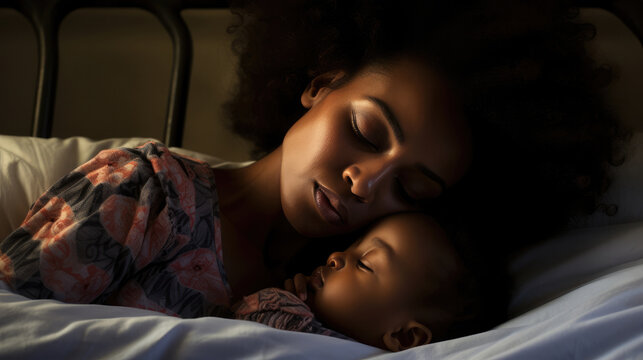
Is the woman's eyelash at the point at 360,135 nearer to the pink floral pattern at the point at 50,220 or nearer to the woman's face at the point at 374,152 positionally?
the woman's face at the point at 374,152

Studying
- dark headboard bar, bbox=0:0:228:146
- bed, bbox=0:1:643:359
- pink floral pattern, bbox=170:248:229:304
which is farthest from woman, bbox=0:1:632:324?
dark headboard bar, bbox=0:0:228:146

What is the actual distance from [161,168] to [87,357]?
1.09ft

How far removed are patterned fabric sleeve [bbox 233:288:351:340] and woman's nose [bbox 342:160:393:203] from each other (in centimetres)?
17

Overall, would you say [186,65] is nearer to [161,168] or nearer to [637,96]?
[161,168]

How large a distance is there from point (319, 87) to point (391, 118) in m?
0.20

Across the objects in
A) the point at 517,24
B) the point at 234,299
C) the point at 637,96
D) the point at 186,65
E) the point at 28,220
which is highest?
the point at 517,24

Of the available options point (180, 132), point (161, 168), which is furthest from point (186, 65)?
point (161, 168)

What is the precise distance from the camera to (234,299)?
2.92ft

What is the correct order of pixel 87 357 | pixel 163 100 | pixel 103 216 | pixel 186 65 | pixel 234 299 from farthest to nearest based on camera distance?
pixel 163 100 < pixel 186 65 < pixel 234 299 < pixel 103 216 < pixel 87 357

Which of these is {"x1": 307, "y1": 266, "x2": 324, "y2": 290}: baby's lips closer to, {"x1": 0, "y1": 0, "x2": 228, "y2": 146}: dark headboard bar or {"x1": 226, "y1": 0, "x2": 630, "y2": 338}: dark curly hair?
{"x1": 226, "y1": 0, "x2": 630, "y2": 338}: dark curly hair

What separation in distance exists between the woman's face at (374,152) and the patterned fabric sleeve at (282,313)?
0.12 metres

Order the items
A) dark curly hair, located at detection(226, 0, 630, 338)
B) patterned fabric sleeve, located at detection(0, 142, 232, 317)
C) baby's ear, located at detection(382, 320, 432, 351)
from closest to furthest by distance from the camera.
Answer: patterned fabric sleeve, located at detection(0, 142, 232, 317)
baby's ear, located at detection(382, 320, 432, 351)
dark curly hair, located at detection(226, 0, 630, 338)

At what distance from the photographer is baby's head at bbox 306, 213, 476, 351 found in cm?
82

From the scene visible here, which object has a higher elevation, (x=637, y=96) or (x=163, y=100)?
(x=637, y=96)
